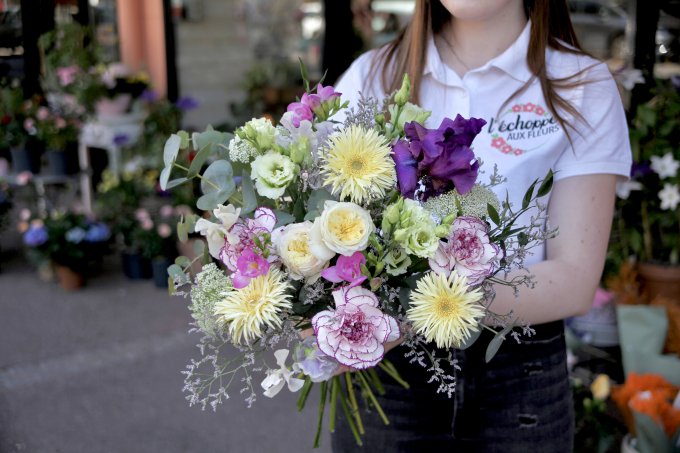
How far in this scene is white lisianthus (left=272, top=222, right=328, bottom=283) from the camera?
1.01 meters

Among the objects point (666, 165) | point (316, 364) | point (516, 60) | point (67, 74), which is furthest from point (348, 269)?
point (67, 74)

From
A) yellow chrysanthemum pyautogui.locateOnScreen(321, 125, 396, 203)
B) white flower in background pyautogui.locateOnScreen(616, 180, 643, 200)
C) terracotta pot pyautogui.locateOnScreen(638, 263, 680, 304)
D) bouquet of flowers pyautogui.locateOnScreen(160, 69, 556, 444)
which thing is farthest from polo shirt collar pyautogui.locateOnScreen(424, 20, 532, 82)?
terracotta pot pyautogui.locateOnScreen(638, 263, 680, 304)

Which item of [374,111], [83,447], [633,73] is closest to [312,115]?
[374,111]

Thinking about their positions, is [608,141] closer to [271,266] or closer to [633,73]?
[271,266]

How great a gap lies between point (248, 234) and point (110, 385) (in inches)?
108

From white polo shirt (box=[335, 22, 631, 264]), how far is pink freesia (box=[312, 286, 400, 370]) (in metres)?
0.48

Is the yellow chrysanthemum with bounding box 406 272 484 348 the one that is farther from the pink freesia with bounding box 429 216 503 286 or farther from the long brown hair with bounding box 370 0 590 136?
the long brown hair with bounding box 370 0 590 136

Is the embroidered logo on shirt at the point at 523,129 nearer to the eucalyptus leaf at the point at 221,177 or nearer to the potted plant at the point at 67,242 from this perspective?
the eucalyptus leaf at the point at 221,177

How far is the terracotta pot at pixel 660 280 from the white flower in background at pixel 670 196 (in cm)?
28

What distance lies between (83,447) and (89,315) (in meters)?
1.33

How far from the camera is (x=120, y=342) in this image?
12.9 feet

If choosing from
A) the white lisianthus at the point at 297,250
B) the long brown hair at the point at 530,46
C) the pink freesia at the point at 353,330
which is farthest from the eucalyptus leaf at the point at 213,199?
the long brown hair at the point at 530,46

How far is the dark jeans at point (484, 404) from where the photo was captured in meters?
1.41

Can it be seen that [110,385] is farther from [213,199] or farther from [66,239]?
[213,199]
